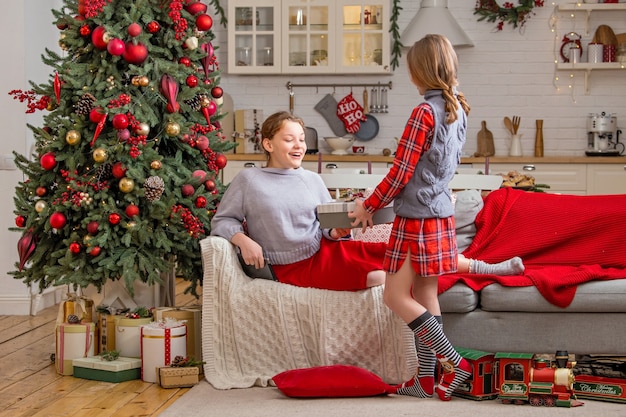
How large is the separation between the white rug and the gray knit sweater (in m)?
0.63

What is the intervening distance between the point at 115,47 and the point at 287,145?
2.73 ft

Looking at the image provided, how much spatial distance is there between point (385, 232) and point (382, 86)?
11.2 ft

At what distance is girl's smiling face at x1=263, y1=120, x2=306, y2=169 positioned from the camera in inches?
149

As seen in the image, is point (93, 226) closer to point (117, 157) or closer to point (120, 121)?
point (117, 157)

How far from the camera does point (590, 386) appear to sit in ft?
11.2

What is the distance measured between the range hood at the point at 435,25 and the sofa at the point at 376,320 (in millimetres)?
3676

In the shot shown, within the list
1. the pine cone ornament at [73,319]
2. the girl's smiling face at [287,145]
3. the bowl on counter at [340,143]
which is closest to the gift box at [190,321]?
the pine cone ornament at [73,319]

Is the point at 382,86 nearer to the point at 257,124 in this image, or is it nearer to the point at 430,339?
Answer: the point at 257,124

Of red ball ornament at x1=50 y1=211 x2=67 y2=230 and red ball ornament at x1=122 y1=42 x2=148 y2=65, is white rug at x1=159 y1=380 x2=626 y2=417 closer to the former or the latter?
red ball ornament at x1=50 y1=211 x2=67 y2=230

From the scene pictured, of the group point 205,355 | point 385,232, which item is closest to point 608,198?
point 385,232

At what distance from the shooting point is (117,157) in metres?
3.92

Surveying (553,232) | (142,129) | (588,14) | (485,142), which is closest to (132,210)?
(142,129)

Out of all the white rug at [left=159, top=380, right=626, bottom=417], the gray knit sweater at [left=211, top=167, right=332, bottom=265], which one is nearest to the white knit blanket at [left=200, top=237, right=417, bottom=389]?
the gray knit sweater at [left=211, top=167, right=332, bottom=265]

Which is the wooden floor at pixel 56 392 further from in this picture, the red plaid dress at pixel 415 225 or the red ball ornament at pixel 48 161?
the red plaid dress at pixel 415 225
